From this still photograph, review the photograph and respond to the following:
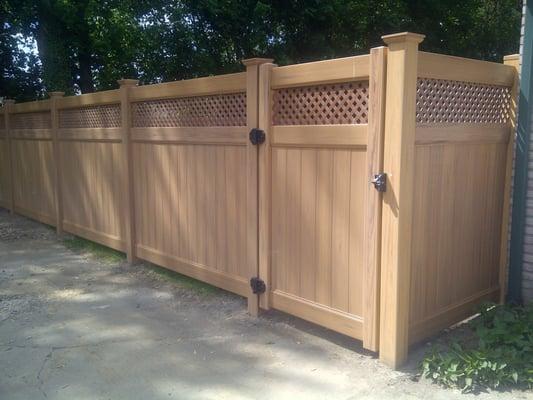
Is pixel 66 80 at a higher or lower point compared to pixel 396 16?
lower

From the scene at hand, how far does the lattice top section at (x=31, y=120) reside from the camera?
26.8 ft

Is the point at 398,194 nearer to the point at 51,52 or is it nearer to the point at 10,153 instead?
the point at 10,153

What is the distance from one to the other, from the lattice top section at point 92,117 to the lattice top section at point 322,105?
2891 mm

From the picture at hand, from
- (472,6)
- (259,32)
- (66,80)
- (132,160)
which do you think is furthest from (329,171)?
(472,6)

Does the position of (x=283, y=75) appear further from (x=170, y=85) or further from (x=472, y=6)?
(x=472, y=6)

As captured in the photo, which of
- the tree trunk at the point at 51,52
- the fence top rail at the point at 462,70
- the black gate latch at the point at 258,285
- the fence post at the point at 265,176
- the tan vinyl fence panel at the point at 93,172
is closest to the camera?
the fence top rail at the point at 462,70

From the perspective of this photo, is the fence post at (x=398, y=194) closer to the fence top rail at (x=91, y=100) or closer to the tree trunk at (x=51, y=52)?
the fence top rail at (x=91, y=100)

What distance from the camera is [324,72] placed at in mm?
3627

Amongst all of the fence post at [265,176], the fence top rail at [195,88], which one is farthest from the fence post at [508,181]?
the fence top rail at [195,88]

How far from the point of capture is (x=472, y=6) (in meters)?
14.0

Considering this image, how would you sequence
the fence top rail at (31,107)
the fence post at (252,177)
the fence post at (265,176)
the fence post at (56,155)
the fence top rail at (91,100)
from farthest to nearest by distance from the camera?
the fence top rail at (31,107)
the fence post at (56,155)
the fence top rail at (91,100)
the fence post at (252,177)
the fence post at (265,176)

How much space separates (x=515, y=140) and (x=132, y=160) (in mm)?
3969

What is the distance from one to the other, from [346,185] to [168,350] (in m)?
1.77

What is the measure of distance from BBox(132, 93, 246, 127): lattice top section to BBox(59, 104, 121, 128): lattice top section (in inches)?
20.7
